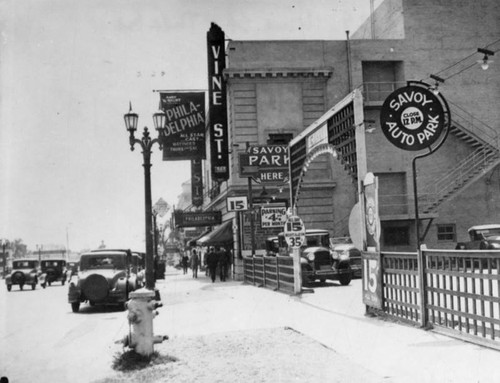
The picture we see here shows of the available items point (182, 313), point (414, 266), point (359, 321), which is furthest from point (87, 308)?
point (414, 266)

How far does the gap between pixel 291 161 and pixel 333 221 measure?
11.3 metres

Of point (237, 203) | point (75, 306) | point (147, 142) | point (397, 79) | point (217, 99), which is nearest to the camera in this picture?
point (147, 142)

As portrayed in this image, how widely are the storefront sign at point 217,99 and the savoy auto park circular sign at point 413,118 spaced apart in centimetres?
1838

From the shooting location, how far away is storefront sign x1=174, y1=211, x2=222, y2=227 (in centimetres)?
3023

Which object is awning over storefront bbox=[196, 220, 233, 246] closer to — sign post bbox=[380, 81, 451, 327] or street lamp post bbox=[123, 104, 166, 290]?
street lamp post bbox=[123, 104, 166, 290]

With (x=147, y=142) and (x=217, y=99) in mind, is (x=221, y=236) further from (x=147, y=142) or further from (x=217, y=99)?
(x=147, y=142)

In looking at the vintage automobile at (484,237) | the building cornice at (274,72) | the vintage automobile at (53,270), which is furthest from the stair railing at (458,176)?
the vintage automobile at (53,270)

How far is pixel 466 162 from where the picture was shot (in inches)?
1053

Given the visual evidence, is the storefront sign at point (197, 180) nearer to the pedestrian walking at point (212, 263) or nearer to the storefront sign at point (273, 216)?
the pedestrian walking at point (212, 263)

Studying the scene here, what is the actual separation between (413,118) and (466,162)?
18.6m

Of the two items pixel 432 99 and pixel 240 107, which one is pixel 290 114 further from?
pixel 432 99

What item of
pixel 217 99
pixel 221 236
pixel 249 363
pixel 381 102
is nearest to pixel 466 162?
pixel 381 102

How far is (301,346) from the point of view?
8047 millimetres

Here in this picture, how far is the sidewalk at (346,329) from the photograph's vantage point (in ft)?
20.4
